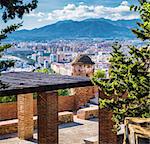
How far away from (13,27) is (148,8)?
4.47m

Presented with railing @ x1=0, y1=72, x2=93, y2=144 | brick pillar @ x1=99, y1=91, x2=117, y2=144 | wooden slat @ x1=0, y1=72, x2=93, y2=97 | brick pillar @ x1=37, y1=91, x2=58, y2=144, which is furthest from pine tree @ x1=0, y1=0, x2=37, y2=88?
brick pillar @ x1=99, y1=91, x2=117, y2=144

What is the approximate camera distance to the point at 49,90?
10133 millimetres

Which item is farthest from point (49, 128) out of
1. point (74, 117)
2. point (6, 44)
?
point (74, 117)

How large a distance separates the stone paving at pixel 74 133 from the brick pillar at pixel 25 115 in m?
0.30

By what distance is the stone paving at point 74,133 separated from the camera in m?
14.0

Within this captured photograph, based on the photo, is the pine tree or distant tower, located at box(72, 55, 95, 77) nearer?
the pine tree

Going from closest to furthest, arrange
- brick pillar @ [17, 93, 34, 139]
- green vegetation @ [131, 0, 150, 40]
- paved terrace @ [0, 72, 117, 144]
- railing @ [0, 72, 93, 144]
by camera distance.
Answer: green vegetation @ [131, 0, 150, 40] → paved terrace @ [0, 72, 117, 144] → railing @ [0, 72, 93, 144] → brick pillar @ [17, 93, 34, 139]

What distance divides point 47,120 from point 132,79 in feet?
8.51

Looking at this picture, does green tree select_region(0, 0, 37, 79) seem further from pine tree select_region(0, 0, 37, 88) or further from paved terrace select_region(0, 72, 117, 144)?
paved terrace select_region(0, 72, 117, 144)

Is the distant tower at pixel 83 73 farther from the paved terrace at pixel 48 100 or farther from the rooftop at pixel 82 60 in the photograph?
the paved terrace at pixel 48 100

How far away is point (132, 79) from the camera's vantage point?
9750 mm

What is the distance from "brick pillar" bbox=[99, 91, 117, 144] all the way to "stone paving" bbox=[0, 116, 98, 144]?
8.42ft

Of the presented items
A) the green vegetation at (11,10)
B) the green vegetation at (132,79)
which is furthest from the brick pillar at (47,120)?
the green vegetation at (11,10)

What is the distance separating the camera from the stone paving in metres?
14.0
